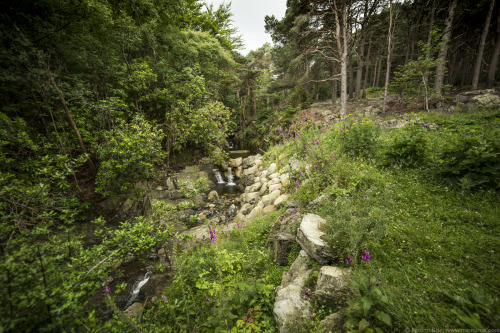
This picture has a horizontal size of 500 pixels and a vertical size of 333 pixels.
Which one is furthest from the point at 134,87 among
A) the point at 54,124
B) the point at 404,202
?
the point at 404,202

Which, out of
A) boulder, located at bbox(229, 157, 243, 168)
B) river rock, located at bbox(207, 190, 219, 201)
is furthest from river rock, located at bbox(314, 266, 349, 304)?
boulder, located at bbox(229, 157, 243, 168)

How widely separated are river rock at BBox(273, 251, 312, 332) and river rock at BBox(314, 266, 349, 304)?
9.6 inches

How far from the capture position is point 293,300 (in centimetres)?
223

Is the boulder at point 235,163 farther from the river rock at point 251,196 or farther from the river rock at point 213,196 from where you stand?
→ the river rock at point 251,196

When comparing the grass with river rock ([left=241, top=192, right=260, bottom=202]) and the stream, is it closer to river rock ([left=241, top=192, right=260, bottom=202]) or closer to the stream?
the stream

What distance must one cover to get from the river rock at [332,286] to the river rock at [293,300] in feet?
0.80

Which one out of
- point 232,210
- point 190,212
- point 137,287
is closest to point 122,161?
point 137,287

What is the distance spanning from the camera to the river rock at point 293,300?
2104mm

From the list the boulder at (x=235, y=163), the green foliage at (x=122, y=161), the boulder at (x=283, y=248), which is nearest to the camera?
the boulder at (x=283, y=248)

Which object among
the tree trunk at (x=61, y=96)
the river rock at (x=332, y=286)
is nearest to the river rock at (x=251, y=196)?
the river rock at (x=332, y=286)

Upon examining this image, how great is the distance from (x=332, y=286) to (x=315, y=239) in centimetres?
62

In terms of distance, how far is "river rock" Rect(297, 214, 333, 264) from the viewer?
244cm

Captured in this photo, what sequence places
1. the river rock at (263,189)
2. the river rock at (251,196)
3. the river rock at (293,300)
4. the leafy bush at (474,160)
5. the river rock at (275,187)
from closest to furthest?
the river rock at (293,300) → the leafy bush at (474,160) → the river rock at (275,187) → the river rock at (263,189) → the river rock at (251,196)

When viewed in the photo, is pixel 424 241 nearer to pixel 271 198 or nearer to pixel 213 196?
pixel 271 198
